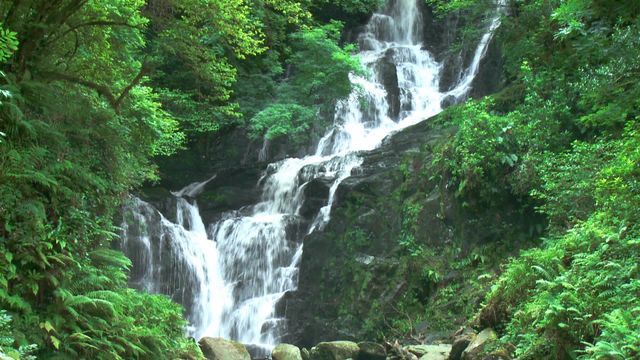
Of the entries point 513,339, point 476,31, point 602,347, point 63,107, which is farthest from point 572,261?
point 476,31

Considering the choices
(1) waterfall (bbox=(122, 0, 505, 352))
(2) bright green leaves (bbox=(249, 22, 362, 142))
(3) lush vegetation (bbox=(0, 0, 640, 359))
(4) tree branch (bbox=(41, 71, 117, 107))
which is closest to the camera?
(3) lush vegetation (bbox=(0, 0, 640, 359))

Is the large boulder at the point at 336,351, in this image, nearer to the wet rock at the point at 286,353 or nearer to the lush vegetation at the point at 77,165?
the wet rock at the point at 286,353

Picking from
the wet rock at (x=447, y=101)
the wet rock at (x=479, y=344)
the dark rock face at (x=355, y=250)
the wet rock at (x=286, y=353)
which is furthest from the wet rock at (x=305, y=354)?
the wet rock at (x=447, y=101)

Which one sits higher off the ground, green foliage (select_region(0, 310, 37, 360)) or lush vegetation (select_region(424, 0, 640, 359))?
lush vegetation (select_region(424, 0, 640, 359))

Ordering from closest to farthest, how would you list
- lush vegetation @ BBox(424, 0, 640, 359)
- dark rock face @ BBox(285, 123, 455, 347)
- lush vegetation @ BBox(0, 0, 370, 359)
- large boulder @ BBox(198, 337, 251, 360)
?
lush vegetation @ BBox(0, 0, 370, 359) < lush vegetation @ BBox(424, 0, 640, 359) < large boulder @ BBox(198, 337, 251, 360) < dark rock face @ BBox(285, 123, 455, 347)

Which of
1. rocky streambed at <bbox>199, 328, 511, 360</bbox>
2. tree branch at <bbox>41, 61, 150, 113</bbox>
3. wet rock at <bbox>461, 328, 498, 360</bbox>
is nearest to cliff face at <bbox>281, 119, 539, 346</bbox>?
rocky streambed at <bbox>199, 328, 511, 360</bbox>

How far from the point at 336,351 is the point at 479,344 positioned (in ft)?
12.5

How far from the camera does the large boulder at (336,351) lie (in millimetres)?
11117

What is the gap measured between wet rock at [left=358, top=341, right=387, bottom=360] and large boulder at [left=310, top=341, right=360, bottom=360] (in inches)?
4.1

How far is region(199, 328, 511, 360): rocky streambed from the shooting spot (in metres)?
8.09

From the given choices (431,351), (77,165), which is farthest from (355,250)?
(77,165)

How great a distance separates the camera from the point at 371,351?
1118cm

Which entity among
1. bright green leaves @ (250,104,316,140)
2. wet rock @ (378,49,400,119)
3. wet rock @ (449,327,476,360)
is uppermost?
wet rock @ (378,49,400,119)

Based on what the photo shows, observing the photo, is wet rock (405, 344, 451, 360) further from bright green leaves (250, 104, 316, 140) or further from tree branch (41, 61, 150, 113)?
bright green leaves (250, 104, 316, 140)
